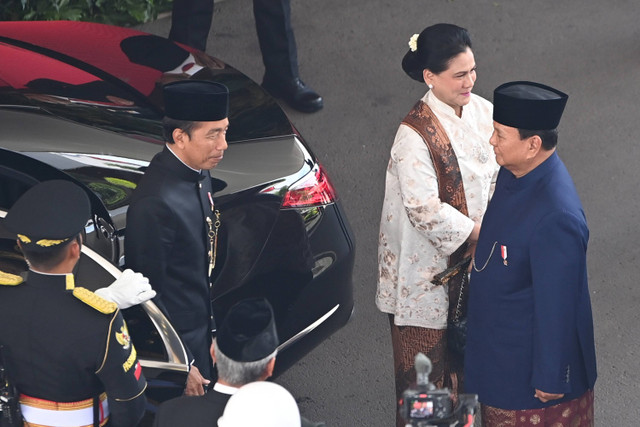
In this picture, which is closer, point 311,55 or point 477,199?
point 477,199

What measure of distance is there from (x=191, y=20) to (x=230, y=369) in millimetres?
3951

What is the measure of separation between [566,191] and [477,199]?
1.69 feet

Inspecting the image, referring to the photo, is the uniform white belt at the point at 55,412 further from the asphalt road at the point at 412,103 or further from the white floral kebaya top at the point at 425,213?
the asphalt road at the point at 412,103

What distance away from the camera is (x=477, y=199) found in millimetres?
3711

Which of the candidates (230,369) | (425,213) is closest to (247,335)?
(230,369)

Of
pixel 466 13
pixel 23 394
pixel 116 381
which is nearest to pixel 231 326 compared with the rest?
pixel 116 381

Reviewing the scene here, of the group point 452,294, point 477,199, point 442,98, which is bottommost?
point 452,294

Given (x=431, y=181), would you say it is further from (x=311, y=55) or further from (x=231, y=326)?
(x=311, y=55)

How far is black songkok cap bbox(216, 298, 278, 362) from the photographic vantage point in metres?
2.58

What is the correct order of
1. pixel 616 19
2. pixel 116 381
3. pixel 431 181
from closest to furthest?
pixel 116 381, pixel 431 181, pixel 616 19

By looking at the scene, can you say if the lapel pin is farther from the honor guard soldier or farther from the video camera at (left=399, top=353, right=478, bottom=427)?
the honor guard soldier

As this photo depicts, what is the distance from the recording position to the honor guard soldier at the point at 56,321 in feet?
9.25

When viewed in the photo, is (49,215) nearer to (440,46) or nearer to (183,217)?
(183,217)

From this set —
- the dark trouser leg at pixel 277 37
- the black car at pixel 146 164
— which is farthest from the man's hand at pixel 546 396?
the dark trouser leg at pixel 277 37
